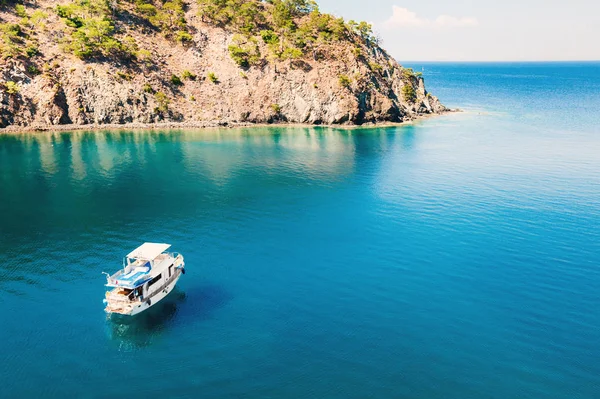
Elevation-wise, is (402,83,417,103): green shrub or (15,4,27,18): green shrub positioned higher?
(15,4,27,18): green shrub

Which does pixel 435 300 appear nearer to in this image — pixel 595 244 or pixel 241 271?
pixel 241 271

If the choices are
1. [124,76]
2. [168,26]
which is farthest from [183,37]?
[124,76]

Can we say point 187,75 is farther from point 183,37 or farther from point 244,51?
point 244,51

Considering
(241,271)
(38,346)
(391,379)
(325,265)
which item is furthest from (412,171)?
(38,346)

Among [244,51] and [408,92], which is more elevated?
[244,51]

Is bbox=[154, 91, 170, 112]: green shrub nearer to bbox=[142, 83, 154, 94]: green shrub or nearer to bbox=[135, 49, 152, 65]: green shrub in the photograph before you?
bbox=[142, 83, 154, 94]: green shrub

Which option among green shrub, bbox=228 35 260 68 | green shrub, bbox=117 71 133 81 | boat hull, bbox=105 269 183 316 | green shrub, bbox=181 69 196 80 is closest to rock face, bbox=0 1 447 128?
green shrub, bbox=117 71 133 81
